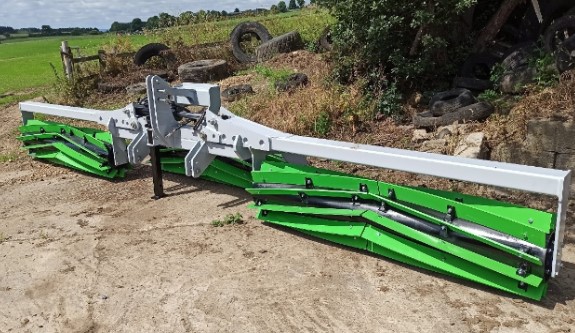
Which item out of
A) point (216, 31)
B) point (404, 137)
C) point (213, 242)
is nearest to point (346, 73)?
point (404, 137)

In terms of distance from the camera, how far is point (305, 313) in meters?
3.54

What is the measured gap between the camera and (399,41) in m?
8.22

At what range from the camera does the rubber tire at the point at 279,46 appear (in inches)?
509

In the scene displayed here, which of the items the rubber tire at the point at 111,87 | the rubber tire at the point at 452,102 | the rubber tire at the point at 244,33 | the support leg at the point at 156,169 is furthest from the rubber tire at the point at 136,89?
the rubber tire at the point at 452,102

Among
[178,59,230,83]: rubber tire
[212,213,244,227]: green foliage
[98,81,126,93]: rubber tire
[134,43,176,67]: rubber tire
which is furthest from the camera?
[134,43,176,67]: rubber tire

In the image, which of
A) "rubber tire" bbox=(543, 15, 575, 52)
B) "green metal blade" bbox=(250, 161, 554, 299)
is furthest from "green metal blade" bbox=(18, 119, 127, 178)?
"rubber tire" bbox=(543, 15, 575, 52)

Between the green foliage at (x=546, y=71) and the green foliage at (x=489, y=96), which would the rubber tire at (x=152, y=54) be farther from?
the green foliage at (x=546, y=71)

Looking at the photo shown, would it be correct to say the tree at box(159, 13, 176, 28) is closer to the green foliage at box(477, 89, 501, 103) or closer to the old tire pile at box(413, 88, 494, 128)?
the old tire pile at box(413, 88, 494, 128)

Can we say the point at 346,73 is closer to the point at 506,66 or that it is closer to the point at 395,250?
the point at 506,66

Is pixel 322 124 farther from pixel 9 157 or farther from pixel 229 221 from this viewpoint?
pixel 9 157

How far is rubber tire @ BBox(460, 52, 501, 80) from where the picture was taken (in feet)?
26.2

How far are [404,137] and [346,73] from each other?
7.14 ft

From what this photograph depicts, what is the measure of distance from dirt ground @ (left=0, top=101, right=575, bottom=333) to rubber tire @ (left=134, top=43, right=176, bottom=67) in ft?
29.3

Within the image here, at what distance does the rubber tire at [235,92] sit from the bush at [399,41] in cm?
218
